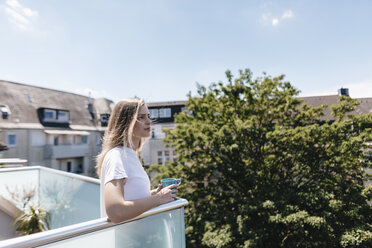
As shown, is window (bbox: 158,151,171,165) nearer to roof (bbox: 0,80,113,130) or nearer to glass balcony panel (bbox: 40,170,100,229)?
roof (bbox: 0,80,113,130)

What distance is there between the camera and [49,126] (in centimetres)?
2328

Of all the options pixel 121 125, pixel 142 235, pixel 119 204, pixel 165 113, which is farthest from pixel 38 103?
pixel 119 204

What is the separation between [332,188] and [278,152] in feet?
9.44

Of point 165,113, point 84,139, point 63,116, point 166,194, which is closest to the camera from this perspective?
point 166,194

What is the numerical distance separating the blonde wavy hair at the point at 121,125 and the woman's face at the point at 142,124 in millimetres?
54

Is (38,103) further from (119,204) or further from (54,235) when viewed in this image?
(119,204)

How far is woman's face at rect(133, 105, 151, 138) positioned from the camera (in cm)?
176

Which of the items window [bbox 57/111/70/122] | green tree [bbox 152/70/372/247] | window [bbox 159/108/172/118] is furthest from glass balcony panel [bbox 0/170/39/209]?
window [bbox 159/108/172/118]

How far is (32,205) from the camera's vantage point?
5.01m

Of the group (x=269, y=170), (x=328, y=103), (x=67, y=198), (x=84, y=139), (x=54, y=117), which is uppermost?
(x=328, y=103)

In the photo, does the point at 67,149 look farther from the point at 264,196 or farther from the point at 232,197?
the point at 264,196

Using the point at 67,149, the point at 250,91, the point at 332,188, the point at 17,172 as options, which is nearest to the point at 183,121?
the point at 250,91

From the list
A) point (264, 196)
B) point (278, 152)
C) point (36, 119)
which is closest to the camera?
point (264, 196)

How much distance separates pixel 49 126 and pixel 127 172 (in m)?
26.1
